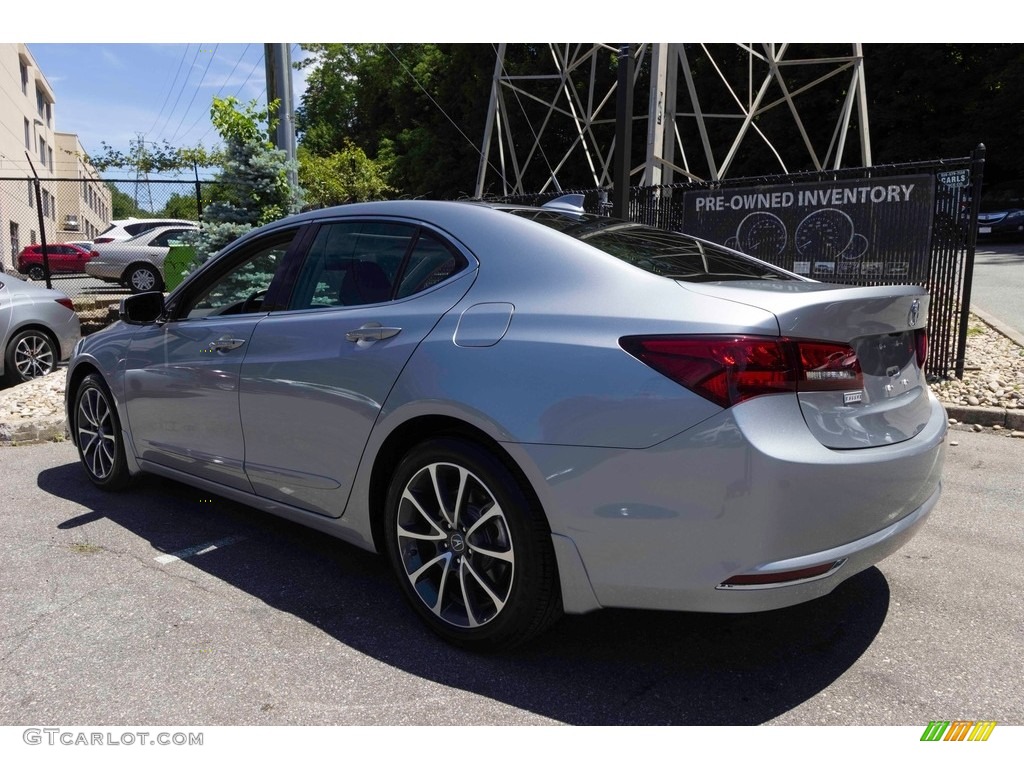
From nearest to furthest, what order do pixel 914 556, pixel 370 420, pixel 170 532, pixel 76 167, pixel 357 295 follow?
pixel 370 420, pixel 357 295, pixel 914 556, pixel 170 532, pixel 76 167

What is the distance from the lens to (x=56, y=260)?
2223 cm

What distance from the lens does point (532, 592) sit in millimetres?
2682

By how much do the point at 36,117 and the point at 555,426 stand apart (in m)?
55.4

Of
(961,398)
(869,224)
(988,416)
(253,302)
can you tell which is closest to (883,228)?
(869,224)

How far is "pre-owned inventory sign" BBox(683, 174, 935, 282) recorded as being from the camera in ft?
24.8

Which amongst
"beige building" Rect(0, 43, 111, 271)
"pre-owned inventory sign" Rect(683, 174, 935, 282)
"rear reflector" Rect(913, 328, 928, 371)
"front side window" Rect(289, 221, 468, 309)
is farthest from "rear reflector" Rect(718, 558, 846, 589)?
"beige building" Rect(0, 43, 111, 271)

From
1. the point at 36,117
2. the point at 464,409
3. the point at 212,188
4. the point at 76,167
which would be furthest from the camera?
the point at 76,167

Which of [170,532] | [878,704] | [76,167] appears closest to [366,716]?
[878,704]

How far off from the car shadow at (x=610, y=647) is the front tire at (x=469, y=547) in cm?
16

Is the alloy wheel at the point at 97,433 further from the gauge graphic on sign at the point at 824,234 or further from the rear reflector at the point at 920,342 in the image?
the gauge graphic on sign at the point at 824,234

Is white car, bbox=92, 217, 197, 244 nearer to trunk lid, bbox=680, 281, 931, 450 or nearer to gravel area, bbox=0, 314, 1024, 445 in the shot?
gravel area, bbox=0, 314, 1024, 445

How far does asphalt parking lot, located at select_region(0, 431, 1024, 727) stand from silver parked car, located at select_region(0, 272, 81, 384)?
551 centimetres

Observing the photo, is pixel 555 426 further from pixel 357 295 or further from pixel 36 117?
pixel 36 117

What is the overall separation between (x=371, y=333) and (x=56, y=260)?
22.6 meters
